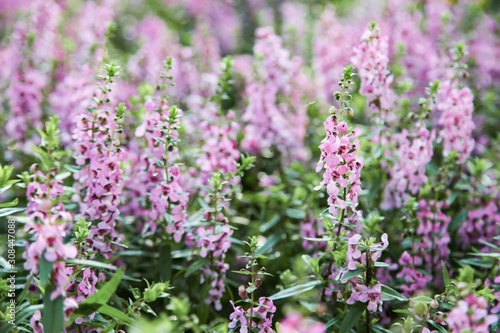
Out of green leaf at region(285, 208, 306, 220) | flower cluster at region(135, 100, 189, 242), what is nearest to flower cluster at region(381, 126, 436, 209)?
green leaf at region(285, 208, 306, 220)

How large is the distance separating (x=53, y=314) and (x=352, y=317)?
1130 mm

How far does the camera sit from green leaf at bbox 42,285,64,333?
5.21 feet

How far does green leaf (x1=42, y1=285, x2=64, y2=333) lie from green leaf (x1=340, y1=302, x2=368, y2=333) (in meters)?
1.06

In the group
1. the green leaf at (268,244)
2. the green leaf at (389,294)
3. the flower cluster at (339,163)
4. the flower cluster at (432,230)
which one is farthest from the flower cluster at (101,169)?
the flower cluster at (432,230)

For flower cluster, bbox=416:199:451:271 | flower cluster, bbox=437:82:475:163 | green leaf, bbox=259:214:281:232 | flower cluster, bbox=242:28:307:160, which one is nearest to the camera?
flower cluster, bbox=416:199:451:271

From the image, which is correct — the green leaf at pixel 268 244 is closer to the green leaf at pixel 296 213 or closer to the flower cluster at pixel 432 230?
the green leaf at pixel 296 213

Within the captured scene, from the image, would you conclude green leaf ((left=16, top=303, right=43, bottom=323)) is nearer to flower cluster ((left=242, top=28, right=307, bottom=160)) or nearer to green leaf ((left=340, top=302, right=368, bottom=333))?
green leaf ((left=340, top=302, right=368, bottom=333))

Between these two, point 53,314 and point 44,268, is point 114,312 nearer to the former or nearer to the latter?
point 53,314

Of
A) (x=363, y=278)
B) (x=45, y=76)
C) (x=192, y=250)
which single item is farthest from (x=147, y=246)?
(x=45, y=76)

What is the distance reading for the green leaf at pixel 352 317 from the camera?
6.15ft

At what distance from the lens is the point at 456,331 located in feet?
4.97

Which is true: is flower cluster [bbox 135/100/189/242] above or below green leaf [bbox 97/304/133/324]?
above

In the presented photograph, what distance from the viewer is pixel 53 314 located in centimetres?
160

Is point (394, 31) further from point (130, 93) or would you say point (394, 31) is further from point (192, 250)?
point (192, 250)
